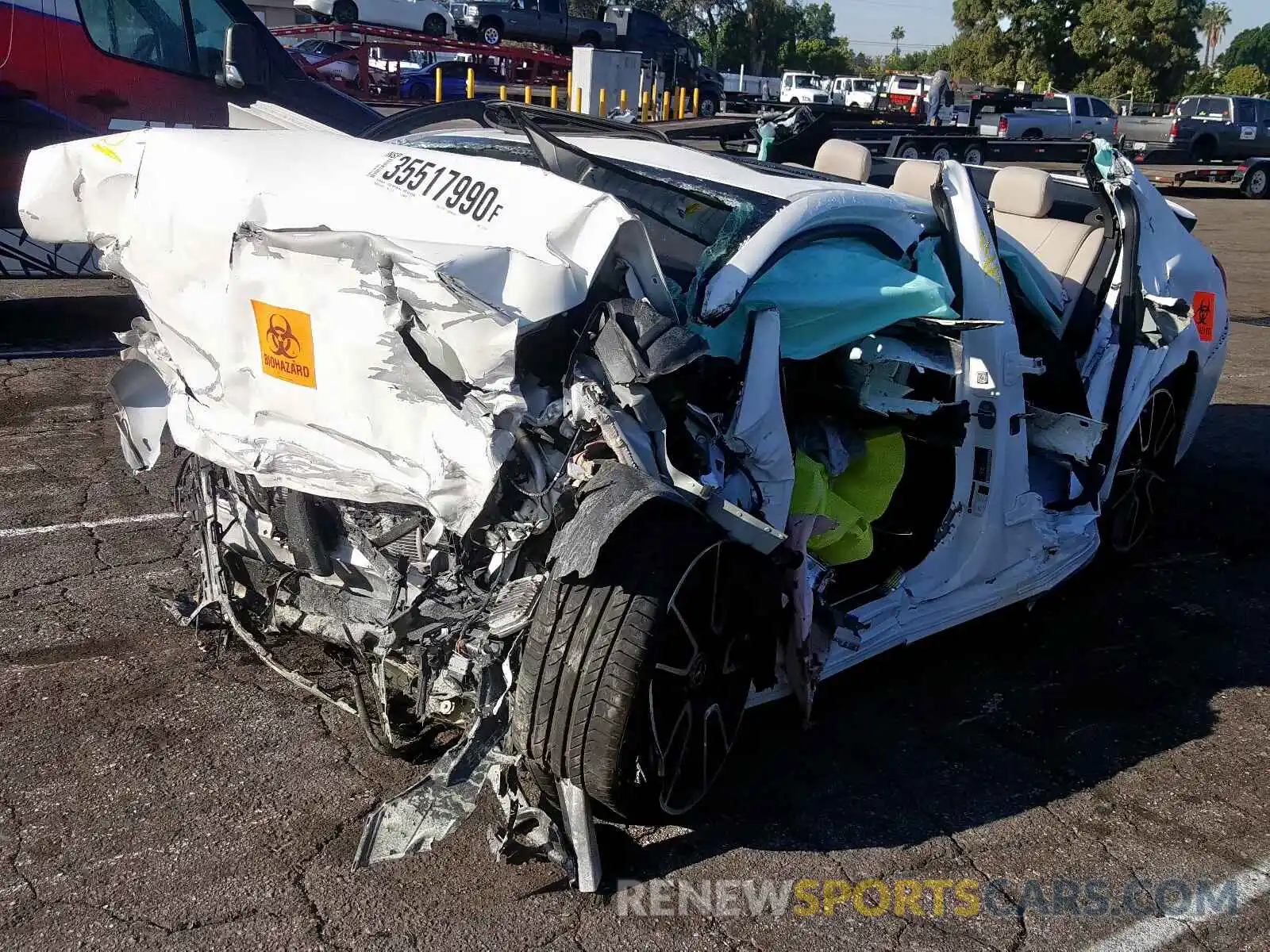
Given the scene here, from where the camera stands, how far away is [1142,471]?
5.35 meters

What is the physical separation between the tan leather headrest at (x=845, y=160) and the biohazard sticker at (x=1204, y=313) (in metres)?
1.67

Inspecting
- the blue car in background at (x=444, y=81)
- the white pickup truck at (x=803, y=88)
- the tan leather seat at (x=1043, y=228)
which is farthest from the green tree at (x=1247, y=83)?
the tan leather seat at (x=1043, y=228)

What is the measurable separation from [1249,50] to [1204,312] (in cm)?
12485

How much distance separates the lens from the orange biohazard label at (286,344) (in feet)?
10.4

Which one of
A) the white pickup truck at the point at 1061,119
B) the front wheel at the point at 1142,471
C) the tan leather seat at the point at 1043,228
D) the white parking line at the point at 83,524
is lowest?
the white pickup truck at the point at 1061,119

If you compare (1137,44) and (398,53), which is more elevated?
(1137,44)

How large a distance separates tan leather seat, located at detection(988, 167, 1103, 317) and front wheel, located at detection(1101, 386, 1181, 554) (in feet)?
2.16

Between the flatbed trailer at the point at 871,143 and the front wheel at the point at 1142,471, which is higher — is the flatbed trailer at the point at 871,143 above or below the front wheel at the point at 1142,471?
above

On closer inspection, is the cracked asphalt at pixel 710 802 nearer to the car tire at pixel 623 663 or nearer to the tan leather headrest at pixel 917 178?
the car tire at pixel 623 663

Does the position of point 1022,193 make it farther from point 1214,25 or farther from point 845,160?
point 1214,25

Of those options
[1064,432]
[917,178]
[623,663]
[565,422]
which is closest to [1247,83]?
[917,178]

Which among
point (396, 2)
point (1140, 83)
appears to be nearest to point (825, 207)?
point (396, 2)

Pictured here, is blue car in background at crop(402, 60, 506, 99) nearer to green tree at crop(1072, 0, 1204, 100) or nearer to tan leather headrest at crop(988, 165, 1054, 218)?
A: tan leather headrest at crop(988, 165, 1054, 218)

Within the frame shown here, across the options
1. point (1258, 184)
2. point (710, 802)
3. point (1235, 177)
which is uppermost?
point (710, 802)
